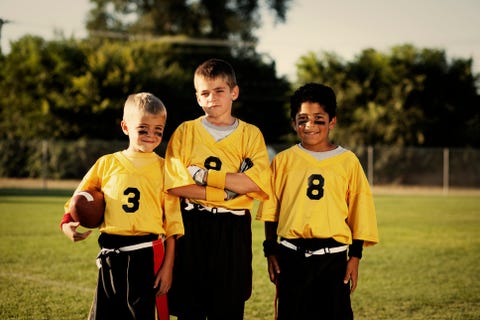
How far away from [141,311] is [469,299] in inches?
141

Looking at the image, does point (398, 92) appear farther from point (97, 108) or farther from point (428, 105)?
point (97, 108)

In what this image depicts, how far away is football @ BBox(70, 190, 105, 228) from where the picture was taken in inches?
124

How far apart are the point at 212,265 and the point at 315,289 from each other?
610 millimetres

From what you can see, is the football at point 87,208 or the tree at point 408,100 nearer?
the football at point 87,208

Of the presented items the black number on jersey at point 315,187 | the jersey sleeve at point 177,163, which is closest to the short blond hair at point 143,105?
the jersey sleeve at point 177,163

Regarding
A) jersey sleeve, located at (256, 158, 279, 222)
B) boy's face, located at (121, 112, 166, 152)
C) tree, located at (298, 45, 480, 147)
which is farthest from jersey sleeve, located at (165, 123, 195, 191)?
tree, located at (298, 45, 480, 147)

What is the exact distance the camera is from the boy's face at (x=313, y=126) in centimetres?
341

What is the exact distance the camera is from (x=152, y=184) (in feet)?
10.6

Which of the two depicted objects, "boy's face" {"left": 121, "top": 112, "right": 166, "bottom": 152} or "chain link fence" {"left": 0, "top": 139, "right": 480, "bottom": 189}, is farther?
"chain link fence" {"left": 0, "top": 139, "right": 480, "bottom": 189}

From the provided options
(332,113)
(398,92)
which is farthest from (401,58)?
(332,113)

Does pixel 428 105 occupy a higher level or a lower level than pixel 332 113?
higher

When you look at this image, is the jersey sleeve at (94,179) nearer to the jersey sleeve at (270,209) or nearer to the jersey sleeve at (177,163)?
the jersey sleeve at (177,163)

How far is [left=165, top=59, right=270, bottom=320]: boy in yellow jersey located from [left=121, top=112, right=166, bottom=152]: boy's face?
141mm

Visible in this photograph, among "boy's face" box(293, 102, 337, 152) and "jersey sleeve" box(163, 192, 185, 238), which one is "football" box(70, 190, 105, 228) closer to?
"jersey sleeve" box(163, 192, 185, 238)
